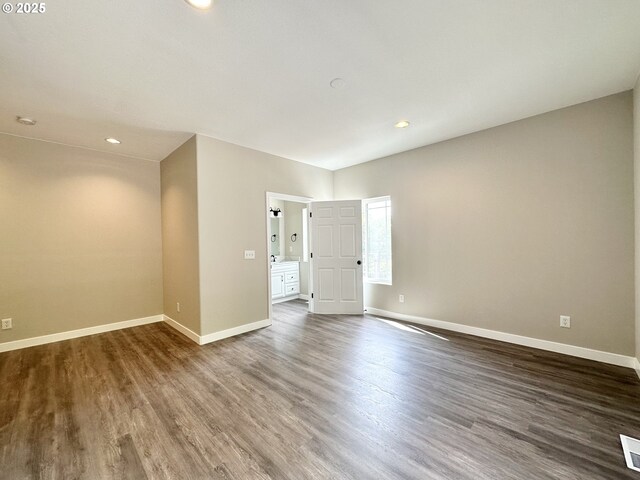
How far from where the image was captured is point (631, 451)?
5.17 feet

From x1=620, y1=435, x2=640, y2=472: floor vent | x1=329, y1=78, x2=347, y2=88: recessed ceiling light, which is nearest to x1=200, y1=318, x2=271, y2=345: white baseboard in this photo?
x1=329, y1=78, x2=347, y2=88: recessed ceiling light

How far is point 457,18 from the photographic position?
1.68 metres

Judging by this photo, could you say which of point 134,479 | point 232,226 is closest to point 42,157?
point 232,226

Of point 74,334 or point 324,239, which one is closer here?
point 74,334

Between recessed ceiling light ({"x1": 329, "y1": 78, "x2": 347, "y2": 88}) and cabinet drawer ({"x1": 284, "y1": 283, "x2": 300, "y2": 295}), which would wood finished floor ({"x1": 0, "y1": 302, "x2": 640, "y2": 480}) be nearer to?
cabinet drawer ({"x1": 284, "y1": 283, "x2": 300, "y2": 295})

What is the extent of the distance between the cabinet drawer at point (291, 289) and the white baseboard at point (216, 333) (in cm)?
177

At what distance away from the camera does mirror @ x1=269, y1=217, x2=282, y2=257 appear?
6.54 metres

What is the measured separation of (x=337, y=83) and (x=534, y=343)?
3745mm

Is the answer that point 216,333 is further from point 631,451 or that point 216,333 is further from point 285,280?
point 631,451

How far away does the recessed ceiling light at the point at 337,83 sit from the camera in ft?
7.52

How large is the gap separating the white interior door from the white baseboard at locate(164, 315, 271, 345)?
4.00ft

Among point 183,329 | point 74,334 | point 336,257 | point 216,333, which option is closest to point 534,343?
point 336,257

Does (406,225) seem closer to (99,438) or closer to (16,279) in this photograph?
(99,438)

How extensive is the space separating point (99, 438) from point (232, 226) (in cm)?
255
